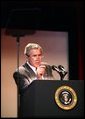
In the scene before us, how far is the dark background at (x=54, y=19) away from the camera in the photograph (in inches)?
55.4

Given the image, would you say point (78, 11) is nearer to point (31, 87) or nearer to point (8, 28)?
point (8, 28)

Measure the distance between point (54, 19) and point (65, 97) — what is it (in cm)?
44

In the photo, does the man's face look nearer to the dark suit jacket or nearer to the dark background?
the dark suit jacket

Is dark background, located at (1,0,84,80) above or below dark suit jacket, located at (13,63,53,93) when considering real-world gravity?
above

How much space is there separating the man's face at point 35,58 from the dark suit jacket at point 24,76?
3 cm

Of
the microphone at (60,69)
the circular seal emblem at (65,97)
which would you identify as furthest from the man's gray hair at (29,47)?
the circular seal emblem at (65,97)

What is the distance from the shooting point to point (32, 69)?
140 cm

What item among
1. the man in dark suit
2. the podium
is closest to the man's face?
the man in dark suit

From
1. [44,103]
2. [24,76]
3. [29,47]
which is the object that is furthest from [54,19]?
[44,103]

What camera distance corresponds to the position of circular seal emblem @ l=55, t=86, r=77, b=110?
134cm

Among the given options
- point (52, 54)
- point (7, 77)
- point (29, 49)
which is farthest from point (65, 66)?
point (7, 77)

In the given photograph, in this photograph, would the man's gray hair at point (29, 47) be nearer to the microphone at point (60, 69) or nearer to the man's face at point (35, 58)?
the man's face at point (35, 58)

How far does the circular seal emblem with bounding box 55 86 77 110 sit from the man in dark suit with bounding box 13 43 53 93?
96mm

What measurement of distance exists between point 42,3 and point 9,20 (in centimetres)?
21
